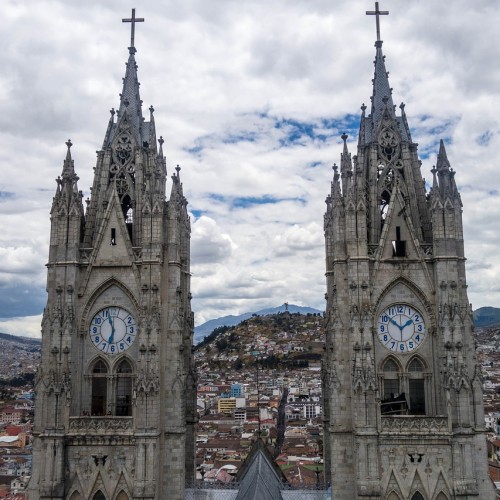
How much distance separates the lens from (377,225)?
33156 millimetres

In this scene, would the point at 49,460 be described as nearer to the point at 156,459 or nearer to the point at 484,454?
the point at 156,459

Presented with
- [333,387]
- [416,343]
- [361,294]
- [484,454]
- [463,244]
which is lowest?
[484,454]

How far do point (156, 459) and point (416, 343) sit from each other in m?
13.4

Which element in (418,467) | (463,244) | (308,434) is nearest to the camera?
(418,467)

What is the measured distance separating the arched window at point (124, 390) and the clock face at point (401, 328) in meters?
12.4

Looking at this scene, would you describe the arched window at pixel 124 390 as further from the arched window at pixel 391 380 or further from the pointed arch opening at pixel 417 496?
the pointed arch opening at pixel 417 496

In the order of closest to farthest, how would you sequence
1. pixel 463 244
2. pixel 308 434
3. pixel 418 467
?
pixel 418 467, pixel 463 244, pixel 308 434

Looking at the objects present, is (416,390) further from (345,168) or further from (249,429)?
(249,429)

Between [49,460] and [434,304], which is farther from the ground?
[434,304]

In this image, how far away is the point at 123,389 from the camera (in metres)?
32.1

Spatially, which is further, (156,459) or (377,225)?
(377,225)

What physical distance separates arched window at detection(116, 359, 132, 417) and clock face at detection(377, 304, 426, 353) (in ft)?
40.6

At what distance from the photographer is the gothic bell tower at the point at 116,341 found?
1193 inches

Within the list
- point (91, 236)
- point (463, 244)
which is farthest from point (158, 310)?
point (463, 244)
